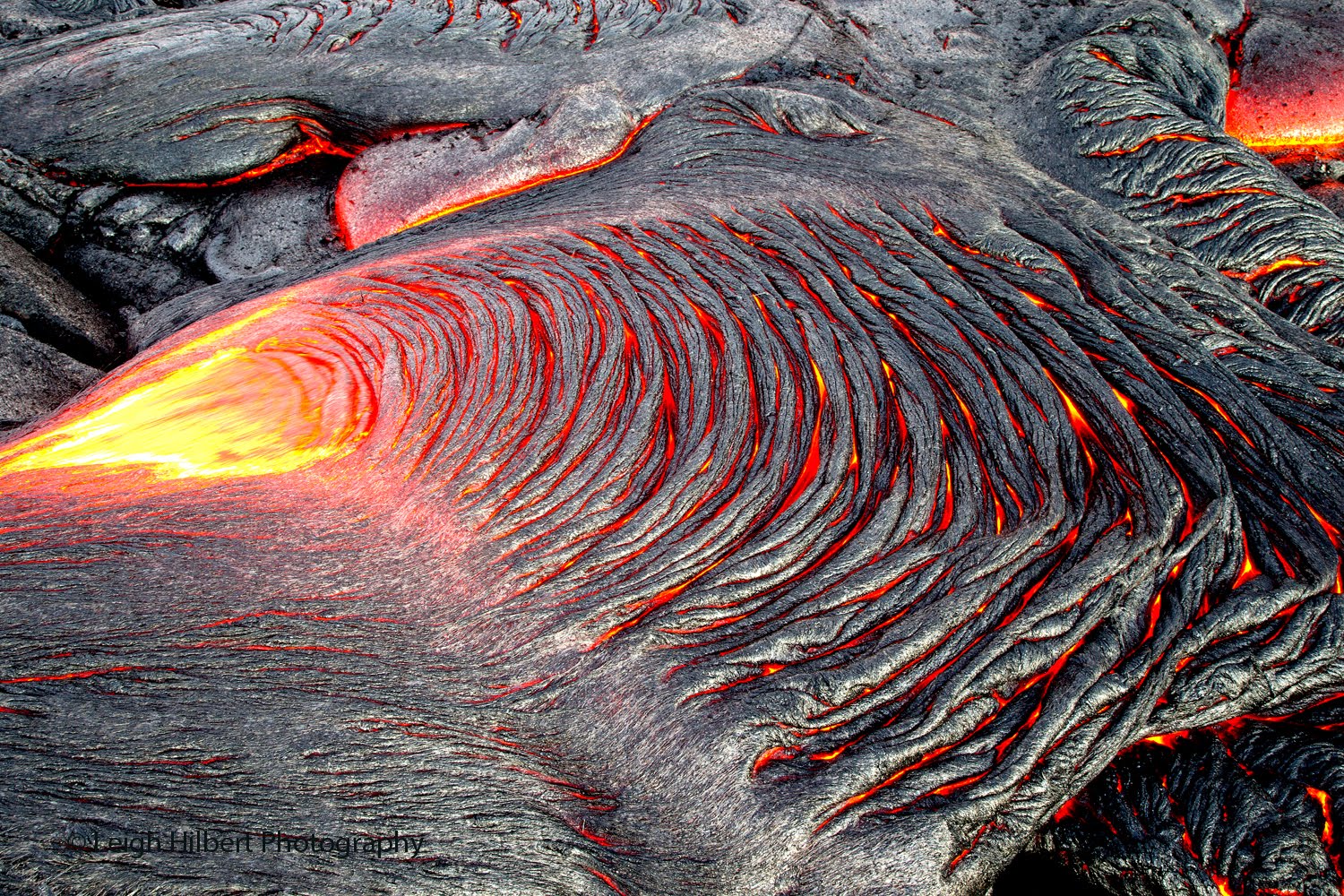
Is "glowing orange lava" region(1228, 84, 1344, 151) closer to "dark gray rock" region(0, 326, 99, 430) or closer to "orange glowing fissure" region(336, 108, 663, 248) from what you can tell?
"orange glowing fissure" region(336, 108, 663, 248)

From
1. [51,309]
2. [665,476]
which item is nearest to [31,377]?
[51,309]

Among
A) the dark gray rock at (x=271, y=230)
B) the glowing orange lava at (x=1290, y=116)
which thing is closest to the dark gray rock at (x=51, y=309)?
the dark gray rock at (x=271, y=230)

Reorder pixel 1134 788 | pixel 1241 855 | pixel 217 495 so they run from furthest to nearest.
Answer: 1. pixel 217 495
2. pixel 1134 788
3. pixel 1241 855

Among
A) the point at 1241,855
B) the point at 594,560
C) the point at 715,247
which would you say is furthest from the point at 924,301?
the point at 1241,855

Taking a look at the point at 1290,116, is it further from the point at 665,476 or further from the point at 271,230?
the point at 271,230

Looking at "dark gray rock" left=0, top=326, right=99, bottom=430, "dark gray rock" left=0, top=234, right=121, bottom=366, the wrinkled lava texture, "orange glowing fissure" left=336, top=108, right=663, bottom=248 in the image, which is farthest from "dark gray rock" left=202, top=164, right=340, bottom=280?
"dark gray rock" left=0, top=326, right=99, bottom=430

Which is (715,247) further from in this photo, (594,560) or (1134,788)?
(1134,788)

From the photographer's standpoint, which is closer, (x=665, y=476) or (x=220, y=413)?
(x=665, y=476)
